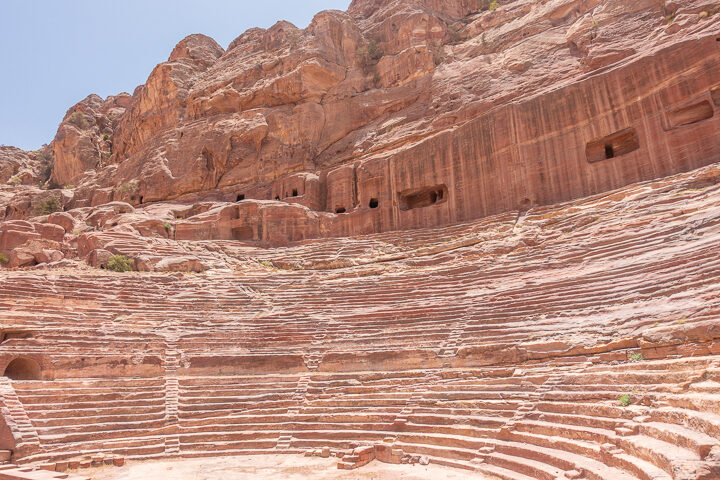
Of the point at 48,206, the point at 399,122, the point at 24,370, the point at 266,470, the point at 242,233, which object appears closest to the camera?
the point at 266,470

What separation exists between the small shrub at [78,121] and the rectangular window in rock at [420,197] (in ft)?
143

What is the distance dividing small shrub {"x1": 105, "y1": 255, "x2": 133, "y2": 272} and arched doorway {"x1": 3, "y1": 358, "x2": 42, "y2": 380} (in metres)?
6.66

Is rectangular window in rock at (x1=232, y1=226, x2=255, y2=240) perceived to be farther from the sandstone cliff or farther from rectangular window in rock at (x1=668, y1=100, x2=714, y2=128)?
rectangular window in rock at (x1=668, y1=100, x2=714, y2=128)

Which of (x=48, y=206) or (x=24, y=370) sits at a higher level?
(x=48, y=206)

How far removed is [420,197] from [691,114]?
1271cm

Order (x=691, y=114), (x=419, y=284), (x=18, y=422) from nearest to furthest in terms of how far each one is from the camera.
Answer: (x=18, y=422), (x=691, y=114), (x=419, y=284)

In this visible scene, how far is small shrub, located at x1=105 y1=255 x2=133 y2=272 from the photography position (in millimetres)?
22062

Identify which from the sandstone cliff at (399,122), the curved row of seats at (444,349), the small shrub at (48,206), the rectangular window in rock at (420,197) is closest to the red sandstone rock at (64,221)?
the sandstone cliff at (399,122)

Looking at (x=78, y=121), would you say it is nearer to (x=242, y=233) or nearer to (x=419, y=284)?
(x=242, y=233)

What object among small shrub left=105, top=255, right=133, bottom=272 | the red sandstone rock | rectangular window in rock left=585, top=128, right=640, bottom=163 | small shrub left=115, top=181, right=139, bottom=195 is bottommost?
small shrub left=105, top=255, right=133, bottom=272

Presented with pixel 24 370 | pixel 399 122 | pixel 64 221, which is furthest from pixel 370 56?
pixel 24 370

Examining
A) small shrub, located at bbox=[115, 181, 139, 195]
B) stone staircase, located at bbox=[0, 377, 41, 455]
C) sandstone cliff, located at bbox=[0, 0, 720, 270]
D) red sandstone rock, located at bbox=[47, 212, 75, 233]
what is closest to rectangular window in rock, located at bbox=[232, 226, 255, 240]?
sandstone cliff, located at bbox=[0, 0, 720, 270]

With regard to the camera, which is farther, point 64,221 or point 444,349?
point 64,221

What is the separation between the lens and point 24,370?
15617mm
